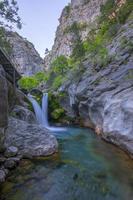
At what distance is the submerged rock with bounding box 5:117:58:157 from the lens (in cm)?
997

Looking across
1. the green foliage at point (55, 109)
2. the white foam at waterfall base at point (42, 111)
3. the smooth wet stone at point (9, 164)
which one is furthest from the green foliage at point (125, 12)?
the smooth wet stone at point (9, 164)

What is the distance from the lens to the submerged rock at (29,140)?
9969 millimetres

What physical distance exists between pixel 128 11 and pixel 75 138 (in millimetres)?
19302

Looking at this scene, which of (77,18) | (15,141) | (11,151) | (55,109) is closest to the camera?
(11,151)

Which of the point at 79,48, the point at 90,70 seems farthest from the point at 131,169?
the point at 79,48

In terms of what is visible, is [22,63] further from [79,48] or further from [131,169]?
[131,169]

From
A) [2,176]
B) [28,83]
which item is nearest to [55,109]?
[2,176]

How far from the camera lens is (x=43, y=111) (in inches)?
946

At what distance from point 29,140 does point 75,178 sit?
12.4ft

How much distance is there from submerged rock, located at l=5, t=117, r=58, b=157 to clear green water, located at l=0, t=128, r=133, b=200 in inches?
22.3

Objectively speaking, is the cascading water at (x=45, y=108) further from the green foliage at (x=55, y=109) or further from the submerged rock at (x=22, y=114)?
the submerged rock at (x=22, y=114)

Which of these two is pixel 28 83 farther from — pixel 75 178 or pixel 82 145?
pixel 75 178

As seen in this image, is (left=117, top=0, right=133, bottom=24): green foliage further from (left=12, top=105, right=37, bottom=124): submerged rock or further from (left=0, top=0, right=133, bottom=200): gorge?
(left=12, top=105, right=37, bottom=124): submerged rock

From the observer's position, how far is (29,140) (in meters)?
10.6
